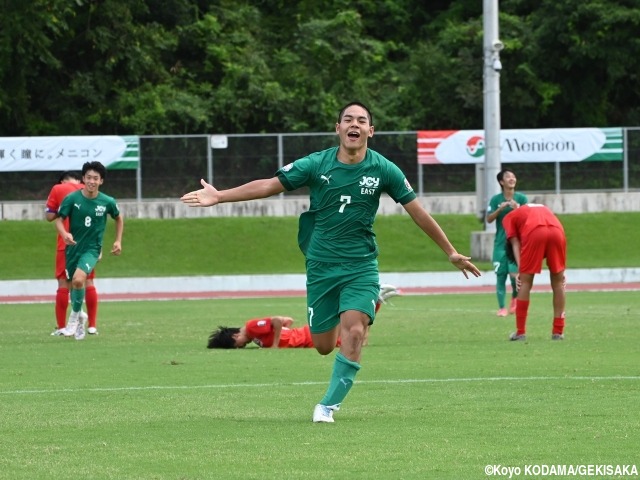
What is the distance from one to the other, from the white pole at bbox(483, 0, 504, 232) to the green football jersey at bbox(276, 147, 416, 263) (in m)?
23.3

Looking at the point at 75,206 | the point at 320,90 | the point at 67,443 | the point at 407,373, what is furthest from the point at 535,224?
the point at 320,90

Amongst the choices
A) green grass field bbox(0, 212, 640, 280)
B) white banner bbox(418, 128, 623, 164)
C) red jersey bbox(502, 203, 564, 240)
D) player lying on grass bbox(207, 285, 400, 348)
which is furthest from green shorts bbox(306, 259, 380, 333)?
white banner bbox(418, 128, 623, 164)

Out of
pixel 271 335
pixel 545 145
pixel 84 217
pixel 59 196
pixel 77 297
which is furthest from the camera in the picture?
pixel 545 145

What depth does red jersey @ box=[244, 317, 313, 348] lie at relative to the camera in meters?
16.4

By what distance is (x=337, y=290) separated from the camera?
9.68m

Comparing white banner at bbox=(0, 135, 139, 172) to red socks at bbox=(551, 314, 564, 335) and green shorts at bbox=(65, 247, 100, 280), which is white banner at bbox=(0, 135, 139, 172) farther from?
red socks at bbox=(551, 314, 564, 335)

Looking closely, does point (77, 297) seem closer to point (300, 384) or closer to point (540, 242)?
point (540, 242)

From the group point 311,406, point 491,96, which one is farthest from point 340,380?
point 491,96

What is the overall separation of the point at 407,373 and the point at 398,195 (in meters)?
3.31

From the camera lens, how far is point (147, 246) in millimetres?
37281

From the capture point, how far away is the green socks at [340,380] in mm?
9352

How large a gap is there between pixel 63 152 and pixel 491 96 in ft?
39.6

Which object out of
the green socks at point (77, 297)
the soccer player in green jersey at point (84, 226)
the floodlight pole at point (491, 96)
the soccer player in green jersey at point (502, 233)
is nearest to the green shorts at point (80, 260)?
the soccer player in green jersey at point (84, 226)

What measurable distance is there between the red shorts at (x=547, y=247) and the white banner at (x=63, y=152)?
22935 millimetres
